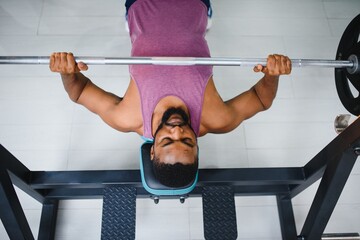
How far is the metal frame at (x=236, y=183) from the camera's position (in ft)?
3.78

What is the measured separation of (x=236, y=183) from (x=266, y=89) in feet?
1.39

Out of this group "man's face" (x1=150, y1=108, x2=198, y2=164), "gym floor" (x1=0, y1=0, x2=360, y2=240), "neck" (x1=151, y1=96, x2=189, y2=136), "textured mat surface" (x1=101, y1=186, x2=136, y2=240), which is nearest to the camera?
"man's face" (x1=150, y1=108, x2=198, y2=164)

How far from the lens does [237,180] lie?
1.38 m

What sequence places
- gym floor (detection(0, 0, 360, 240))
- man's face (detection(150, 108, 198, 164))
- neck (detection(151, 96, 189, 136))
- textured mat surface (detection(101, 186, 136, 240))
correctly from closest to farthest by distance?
1. man's face (detection(150, 108, 198, 164))
2. neck (detection(151, 96, 189, 136))
3. textured mat surface (detection(101, 186, 136, 240))
4. gym floor (detection(0, 0, 360, 240))

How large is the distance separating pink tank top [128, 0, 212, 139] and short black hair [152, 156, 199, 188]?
7.4 inches

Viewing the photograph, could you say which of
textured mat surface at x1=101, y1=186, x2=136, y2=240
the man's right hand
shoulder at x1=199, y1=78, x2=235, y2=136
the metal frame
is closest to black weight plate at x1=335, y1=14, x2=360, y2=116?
the metal frame

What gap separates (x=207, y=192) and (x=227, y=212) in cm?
12

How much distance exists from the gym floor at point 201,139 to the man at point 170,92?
41cm

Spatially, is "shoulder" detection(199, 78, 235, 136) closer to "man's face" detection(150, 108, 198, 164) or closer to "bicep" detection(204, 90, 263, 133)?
"bicep" detection(204, 90, 263, 133)

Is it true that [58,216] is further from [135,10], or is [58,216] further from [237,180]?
[135,10]

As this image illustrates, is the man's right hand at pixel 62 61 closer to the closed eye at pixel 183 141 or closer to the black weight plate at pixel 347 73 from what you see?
the closed eye at pixel 183 141

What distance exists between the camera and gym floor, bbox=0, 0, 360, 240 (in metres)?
1.60

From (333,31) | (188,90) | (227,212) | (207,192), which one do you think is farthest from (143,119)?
(333,31)

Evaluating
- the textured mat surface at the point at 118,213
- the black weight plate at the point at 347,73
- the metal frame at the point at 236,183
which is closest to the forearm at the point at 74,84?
the metal frame at the point at 236,183
